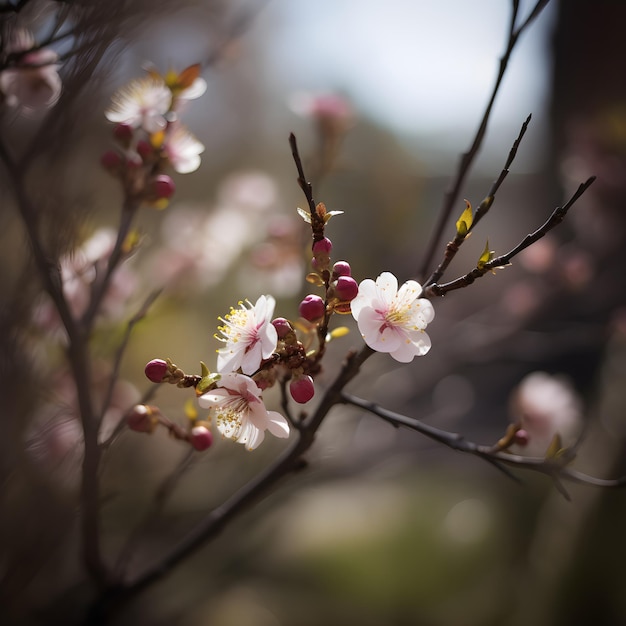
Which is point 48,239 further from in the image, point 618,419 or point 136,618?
point 618,419

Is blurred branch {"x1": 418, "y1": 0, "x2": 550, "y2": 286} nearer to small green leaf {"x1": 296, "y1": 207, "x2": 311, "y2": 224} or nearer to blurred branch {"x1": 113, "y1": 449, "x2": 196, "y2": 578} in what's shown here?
small green leaf {"x1": 296, "y1": 207, "x2": 311, "y2": 224}

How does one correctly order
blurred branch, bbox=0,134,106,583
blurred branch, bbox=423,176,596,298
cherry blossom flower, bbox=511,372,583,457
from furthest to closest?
cherry blossom flower, bbox=511,372,583,457, blurred branch, bbox=0,134,106,583, blurred branch, bbox=423,176,596,298

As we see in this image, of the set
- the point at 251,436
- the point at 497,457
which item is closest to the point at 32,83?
the point at 251,436

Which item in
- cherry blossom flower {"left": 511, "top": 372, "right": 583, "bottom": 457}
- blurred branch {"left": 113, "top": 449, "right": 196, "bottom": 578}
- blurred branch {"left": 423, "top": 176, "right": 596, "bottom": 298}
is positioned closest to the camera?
blurred branch {"left": 423, "top": 176, "right": 596, "bottom": 298}

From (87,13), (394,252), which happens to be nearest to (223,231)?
(394,252)

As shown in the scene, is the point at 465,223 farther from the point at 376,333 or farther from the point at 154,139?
the point at 154,139

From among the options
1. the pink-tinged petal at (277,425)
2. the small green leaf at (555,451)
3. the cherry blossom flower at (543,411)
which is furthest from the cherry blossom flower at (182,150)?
the cherry blossom flower at (543,411)

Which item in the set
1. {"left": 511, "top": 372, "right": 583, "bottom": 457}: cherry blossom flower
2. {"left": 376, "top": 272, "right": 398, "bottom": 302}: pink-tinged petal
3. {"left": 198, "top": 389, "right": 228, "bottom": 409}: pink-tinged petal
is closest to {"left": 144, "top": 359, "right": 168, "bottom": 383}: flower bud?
{"left": 198, "top": 389, "right": 228, "bottom": 409}: pink-tinged petal
